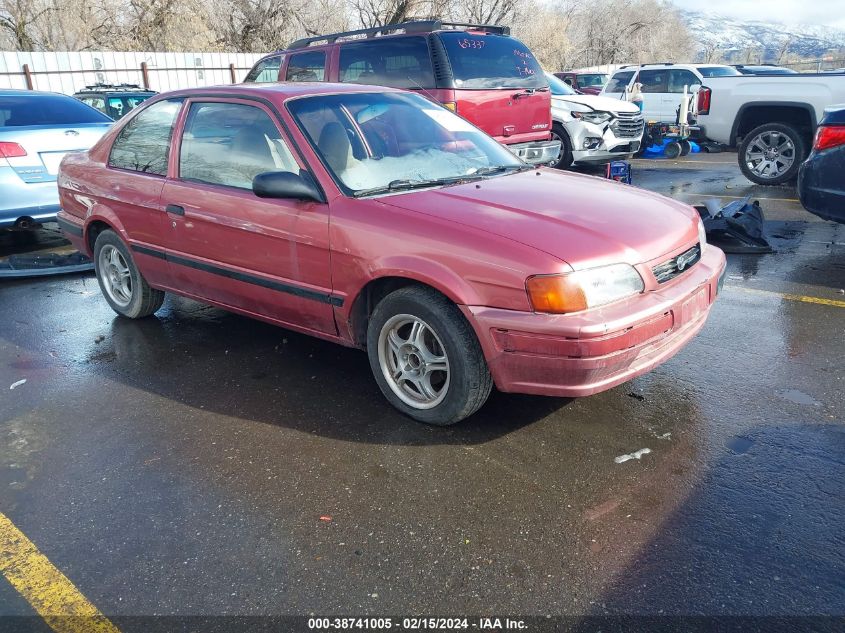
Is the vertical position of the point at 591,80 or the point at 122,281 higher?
the point at 591,80

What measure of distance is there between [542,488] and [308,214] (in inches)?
71.6

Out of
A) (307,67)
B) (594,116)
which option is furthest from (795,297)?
(307,67)

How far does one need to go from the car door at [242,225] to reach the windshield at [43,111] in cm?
381

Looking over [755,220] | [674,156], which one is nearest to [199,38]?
[674,156]

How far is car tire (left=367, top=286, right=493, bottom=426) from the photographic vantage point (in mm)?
3248

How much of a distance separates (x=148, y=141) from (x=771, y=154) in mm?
8435

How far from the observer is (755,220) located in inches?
270

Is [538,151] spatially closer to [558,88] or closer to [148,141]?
[558,88]

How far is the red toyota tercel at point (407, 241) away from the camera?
10.1 ft

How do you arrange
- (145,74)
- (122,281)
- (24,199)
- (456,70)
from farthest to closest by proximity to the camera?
(145,74)
(456,70)
(24,199)
(122,281)

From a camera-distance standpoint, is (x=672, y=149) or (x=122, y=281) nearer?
(x=122, y=281)

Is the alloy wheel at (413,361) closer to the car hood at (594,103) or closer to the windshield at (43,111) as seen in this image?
the windshield at (43,111)

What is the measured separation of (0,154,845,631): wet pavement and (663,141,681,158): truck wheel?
29.0 ft

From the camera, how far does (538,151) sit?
867 cm
